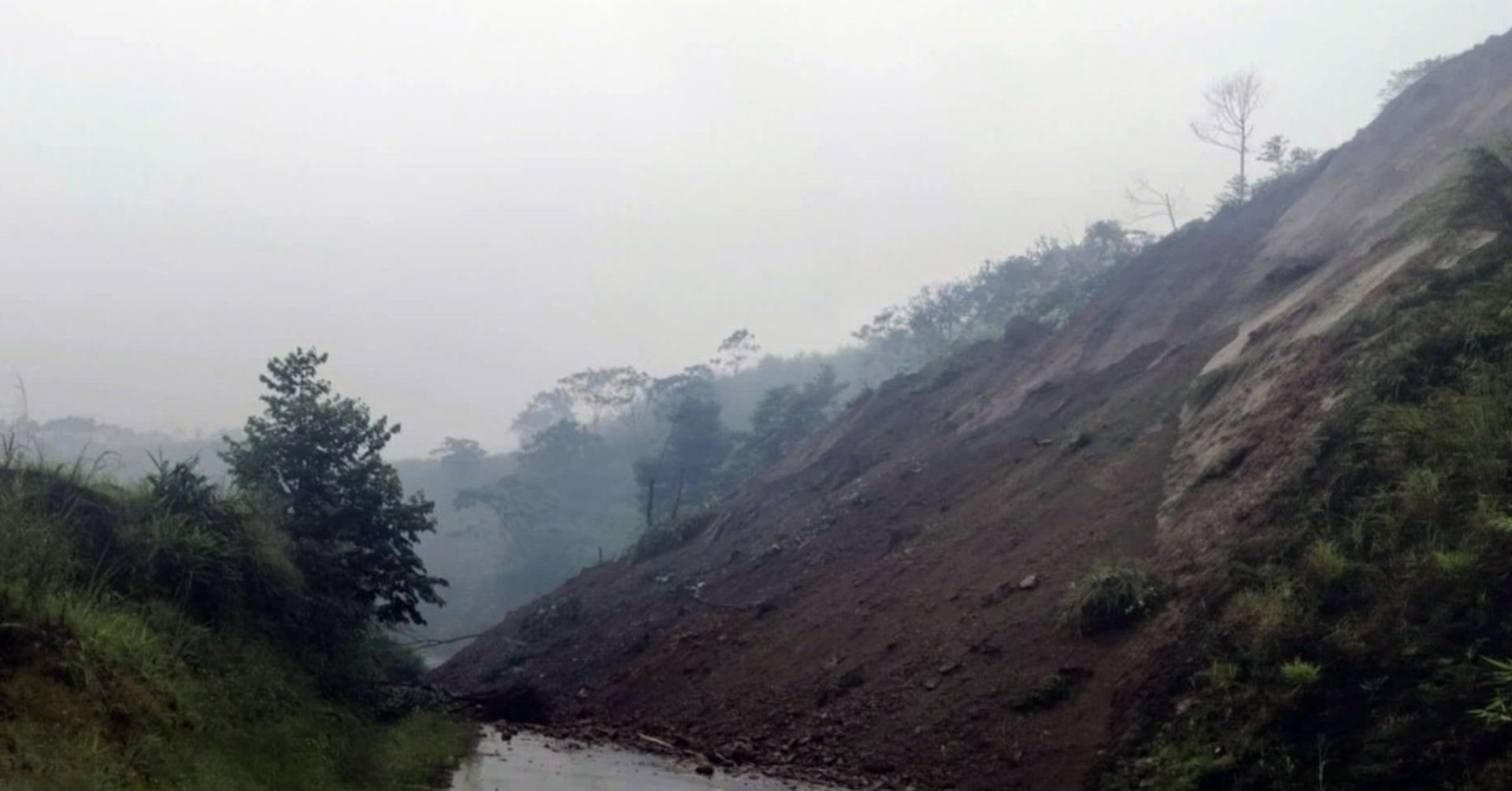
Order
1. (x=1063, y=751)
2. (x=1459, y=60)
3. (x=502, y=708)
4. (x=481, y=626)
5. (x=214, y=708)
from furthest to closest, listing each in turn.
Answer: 1. (x=481, y=626)
2. (x=1459, y=60)
3. (x=502, y=708)
4. (x=1063, y=751)
5. (x=214, y=708)

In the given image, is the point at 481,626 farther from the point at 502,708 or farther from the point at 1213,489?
Answer: the point at 1213,489

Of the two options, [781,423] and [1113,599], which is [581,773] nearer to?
[1113,599]

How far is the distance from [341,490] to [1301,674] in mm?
15673

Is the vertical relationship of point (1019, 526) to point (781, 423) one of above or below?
below

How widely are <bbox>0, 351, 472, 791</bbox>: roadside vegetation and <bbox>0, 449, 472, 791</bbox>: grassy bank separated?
3 cm

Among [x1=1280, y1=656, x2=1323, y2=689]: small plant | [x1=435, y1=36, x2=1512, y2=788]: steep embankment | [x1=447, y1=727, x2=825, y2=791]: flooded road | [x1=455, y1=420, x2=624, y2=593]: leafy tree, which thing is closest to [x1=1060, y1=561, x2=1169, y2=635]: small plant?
[x1=435, y1=36, x2=1512, y2=788]: steep embankment

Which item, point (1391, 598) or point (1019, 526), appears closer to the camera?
point (1391, 598)

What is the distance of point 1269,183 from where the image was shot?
131 ft

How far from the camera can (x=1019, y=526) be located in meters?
21.6

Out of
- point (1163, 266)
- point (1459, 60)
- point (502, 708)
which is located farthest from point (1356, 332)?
point (1459, 60)

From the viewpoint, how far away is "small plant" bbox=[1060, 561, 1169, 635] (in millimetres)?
14617

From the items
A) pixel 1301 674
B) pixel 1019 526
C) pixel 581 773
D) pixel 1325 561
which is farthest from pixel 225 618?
pixel 1019 526

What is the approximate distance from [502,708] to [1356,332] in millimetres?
18454

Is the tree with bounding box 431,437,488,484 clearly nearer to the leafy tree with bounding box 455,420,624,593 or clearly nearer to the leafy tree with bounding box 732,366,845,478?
the leafy tree with bounding box 455,420,624,593
